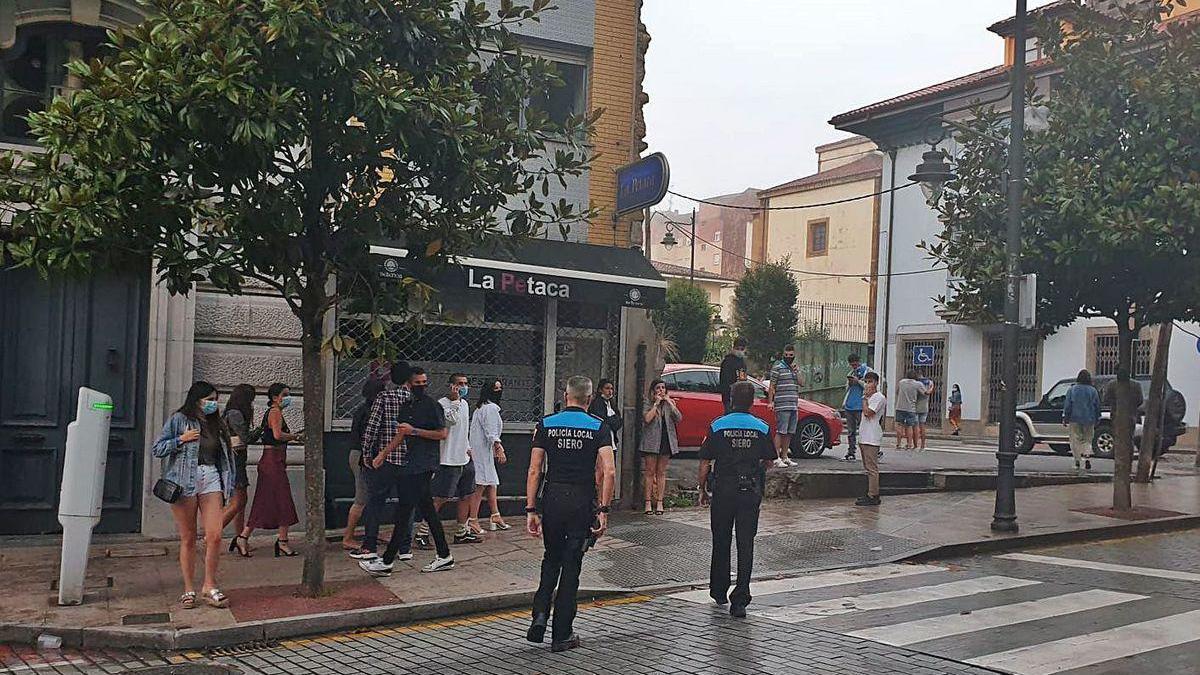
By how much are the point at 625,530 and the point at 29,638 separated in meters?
6.29

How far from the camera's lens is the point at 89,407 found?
853cm

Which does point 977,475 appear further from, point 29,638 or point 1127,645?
point 29,638

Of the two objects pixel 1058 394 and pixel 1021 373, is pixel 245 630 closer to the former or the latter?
pixel 1058 394

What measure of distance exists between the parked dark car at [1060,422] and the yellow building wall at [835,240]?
17.0 metres

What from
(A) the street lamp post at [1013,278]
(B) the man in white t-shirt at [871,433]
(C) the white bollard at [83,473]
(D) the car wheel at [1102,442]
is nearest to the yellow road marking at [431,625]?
(C) the white bollard at [83,473]

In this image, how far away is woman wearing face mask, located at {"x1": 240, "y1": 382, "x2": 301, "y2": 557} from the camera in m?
10.5

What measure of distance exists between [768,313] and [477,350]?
23.9m

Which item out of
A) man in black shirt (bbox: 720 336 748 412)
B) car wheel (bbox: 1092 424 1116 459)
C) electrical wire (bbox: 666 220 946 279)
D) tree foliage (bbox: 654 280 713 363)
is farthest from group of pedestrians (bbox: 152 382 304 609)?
tree foliage (bbox: 654 280 713 363)

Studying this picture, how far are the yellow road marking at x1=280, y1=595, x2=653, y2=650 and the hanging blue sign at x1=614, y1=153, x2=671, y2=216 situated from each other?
4990 millimetres

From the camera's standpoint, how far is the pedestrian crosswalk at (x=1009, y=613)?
7.27m

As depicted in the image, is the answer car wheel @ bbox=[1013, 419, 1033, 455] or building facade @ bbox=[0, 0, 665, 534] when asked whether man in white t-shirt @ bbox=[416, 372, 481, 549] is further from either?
car wheel @ bbox=[1013, 419, 1033, 455]

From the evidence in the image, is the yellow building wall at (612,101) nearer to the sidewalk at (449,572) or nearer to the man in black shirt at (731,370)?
the man in black shirt at (731,370)

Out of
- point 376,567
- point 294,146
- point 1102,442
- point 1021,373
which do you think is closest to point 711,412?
point 376,567

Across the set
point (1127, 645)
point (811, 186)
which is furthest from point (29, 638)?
point (811, 186)
